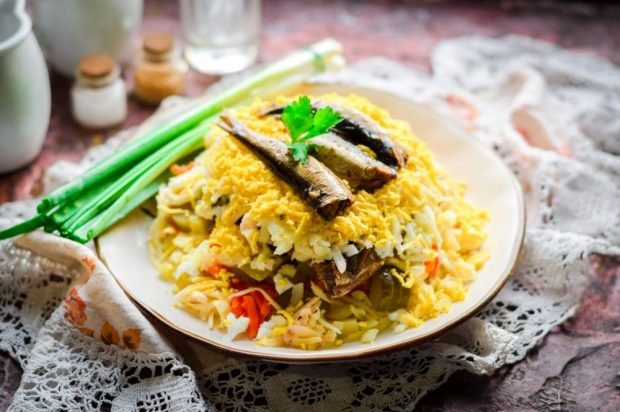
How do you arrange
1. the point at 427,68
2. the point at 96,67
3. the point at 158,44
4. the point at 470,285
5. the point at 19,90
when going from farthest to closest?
the point at 427,68, the point at 158,44, the point at 96,67, the point at 19,90, the point at 470,285

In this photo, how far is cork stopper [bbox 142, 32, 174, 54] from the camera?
3.92m

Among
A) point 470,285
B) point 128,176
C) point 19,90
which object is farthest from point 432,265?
point 19,90

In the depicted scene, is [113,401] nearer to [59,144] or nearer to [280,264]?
[280,264]

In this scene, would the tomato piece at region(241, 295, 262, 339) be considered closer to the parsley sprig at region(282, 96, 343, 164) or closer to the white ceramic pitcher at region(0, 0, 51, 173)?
the parsley sprig at region(282, 96, 343, 164)

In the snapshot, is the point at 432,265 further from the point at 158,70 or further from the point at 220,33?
the point at 220,33

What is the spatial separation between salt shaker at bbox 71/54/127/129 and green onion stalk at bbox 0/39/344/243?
1.91ft

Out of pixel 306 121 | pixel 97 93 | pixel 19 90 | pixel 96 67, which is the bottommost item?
pixel 97 93

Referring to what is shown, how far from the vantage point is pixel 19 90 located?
3311 millimetres

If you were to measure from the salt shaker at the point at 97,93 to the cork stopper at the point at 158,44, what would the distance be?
0.20 meters

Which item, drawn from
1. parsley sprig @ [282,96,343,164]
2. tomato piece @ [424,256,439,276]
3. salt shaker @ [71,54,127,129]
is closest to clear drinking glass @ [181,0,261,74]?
Answer: salt shaker @ [71,54,127,129]

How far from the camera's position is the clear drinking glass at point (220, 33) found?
4215 mm

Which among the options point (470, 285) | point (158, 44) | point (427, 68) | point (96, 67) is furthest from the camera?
point (427, 68)

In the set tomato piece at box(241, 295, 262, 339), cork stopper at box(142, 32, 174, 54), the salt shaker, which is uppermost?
cork stopper at box(142, 32, 174, 54)

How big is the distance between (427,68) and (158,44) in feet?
4.87
